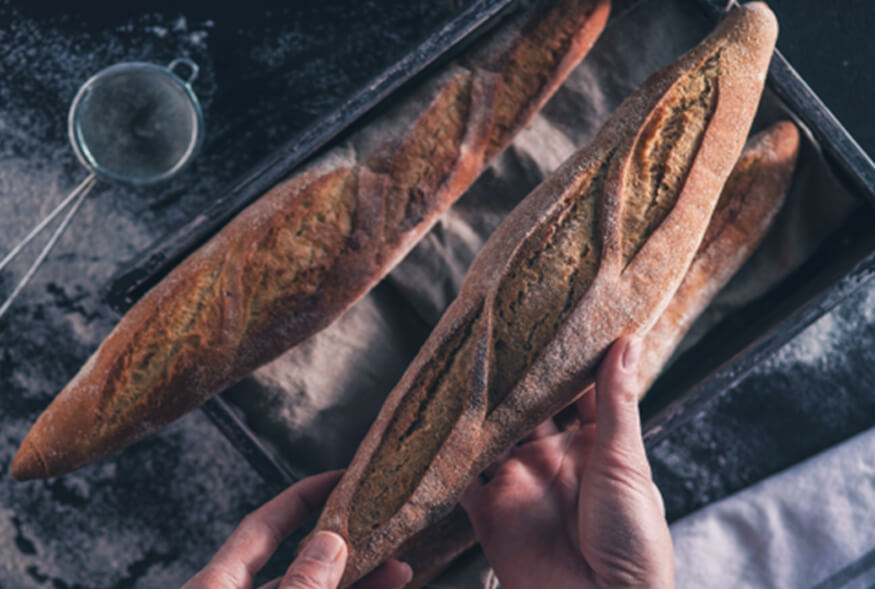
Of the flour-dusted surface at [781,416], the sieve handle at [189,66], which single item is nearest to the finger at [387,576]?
the flour-dusted surface at [781,416]

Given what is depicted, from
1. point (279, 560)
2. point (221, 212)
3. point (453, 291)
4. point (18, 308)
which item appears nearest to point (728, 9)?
point (453, 291)

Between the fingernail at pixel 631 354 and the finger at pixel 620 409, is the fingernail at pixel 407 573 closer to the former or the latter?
the finger at pixel 620 409

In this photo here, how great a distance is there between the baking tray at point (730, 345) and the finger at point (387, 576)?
0.24m

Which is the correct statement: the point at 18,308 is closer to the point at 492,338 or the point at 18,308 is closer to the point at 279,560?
the point at 279,560

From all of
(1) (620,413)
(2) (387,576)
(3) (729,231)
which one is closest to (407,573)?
(2) (387,576)

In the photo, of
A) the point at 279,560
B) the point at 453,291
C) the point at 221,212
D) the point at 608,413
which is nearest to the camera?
the point at 608,413

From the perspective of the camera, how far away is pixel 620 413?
3.28ft

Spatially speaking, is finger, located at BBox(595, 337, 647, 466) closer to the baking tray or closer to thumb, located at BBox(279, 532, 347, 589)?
the baking tray

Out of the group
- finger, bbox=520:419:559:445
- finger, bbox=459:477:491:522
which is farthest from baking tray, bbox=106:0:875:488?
finger, bbox=459:477:491:522

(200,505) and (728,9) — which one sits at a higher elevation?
(728,9)

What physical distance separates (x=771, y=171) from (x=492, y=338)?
0.70 m

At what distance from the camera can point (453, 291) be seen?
135cm

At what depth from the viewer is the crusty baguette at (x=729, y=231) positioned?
129 cm

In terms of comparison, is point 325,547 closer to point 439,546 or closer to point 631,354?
point 439,546
